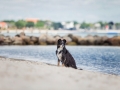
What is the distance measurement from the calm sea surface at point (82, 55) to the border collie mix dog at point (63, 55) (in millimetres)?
70

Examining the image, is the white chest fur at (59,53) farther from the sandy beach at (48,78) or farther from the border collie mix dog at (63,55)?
the sandy beach at (48,78)

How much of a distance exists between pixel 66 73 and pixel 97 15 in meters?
0.85

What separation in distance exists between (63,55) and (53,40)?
0.79 ft

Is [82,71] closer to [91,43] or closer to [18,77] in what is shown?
[91,43]

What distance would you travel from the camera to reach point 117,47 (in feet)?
11.5

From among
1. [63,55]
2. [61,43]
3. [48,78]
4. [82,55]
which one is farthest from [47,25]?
[48,78]

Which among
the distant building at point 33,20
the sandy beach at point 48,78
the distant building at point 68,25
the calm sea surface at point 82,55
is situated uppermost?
the distant building at point 33,20

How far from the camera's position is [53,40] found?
3.38 metres

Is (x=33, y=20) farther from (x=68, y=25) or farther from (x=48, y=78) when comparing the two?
(x=48, y=78)

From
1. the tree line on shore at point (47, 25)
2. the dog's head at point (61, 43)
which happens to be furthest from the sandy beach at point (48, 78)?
the tree line on shore at point (47, 25)

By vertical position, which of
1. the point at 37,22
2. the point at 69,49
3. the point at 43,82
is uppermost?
the point at 37,22

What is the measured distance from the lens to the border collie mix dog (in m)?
3.25

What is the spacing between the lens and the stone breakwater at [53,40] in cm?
340

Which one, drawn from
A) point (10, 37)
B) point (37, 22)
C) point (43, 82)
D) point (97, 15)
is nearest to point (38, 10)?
point (37, 22)
